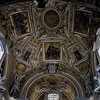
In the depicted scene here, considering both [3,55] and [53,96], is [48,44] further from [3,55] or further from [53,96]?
[53,96]

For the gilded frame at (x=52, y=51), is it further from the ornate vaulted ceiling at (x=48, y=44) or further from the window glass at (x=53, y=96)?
the window glass at (x=53, y=96)

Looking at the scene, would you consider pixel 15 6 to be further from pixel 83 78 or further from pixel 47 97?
pixel 47 97

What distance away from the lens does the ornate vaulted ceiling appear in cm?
1908

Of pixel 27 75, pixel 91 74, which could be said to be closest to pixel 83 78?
pixel 91 74

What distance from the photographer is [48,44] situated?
2156 centimetres

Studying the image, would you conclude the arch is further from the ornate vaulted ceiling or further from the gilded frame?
the gilded frame

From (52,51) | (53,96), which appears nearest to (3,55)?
(52,51)

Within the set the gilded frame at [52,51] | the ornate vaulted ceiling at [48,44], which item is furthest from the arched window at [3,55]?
the gilded frame at [52,51]

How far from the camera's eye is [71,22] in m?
19.9

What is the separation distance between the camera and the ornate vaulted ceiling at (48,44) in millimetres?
19078

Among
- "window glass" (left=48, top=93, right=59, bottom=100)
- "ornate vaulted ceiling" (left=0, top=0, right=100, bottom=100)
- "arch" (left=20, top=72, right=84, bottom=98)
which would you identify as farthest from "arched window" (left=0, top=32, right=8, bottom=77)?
"window glass" (left=48, top=93, right=59, bottom=100)

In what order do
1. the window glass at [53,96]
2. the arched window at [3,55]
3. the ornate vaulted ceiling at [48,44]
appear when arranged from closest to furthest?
the ornate vaulted ceiling at [48,44] < the arched window at [3,55] < the window glass at [53,96]

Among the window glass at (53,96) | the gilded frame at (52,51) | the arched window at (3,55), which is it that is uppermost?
the gilded frame at (52,51)

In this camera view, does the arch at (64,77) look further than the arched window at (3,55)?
Yes
